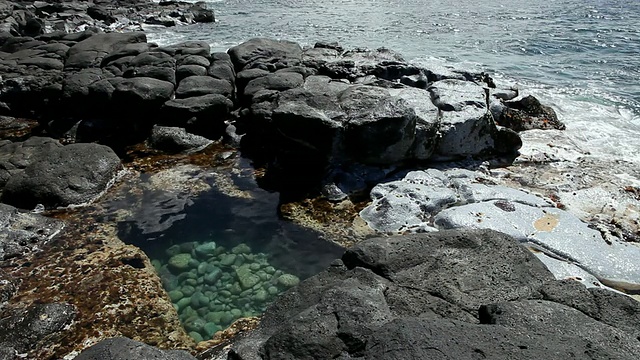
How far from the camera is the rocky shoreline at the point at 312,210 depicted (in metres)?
4.79

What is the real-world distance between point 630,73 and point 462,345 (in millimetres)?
20239

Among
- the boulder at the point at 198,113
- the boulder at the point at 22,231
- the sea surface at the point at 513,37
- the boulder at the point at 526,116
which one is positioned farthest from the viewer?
the sea surface at the point at 513,37

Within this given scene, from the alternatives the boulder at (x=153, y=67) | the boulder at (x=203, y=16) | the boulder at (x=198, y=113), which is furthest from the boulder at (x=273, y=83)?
the boulder at (x=203, y=16)

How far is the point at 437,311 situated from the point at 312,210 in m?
4.97

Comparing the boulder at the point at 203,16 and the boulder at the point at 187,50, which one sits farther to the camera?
the boulder at the point at 203,16

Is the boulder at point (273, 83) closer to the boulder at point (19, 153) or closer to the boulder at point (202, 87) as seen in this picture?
the boulder at point (202, 87)

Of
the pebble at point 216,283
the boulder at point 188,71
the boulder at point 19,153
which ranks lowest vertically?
the pebble at point 216,283

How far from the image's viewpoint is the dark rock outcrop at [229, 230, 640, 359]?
4.11m

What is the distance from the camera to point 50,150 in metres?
11.0

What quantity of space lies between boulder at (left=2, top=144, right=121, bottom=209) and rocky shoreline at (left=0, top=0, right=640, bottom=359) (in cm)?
4

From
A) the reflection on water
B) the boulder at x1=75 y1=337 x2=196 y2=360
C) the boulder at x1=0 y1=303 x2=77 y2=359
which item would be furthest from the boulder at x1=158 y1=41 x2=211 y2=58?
the boulder at x1=75 y1=337 x2=196 y2=360

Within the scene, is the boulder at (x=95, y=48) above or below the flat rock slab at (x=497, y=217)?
above

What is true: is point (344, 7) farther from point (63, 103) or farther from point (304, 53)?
point (63, 103)

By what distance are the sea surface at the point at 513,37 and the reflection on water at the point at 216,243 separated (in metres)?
8.46
